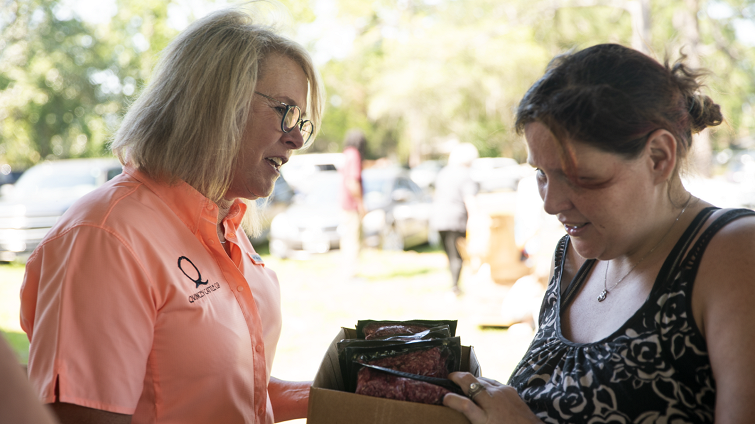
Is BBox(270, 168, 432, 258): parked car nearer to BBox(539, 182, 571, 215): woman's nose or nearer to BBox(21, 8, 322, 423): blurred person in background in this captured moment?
BBox(21, 8, 322, 423): blurred person in background

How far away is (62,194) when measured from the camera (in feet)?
35.4

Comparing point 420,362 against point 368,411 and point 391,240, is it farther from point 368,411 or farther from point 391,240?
point 391,240

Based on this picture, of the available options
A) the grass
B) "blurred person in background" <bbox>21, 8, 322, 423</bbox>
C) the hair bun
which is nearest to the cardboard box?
"blurred person in background" <bbox>21, 8, 322, 423</bbox>

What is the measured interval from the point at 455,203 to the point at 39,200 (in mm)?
8117

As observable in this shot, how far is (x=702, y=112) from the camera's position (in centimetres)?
151

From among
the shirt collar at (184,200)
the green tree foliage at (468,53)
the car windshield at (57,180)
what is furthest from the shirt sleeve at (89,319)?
the green tree foliage at (468,53)

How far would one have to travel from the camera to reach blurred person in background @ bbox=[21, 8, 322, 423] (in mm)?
1374

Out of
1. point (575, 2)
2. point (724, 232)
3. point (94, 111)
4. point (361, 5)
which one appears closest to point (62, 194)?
point (724, 232)

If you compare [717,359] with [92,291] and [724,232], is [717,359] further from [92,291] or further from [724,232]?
[92,291]

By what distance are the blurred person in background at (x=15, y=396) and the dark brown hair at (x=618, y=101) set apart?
1.27 meters

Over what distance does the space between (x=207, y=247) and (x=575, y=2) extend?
16.1m

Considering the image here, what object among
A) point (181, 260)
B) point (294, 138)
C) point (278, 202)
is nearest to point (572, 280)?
point (294, 138)

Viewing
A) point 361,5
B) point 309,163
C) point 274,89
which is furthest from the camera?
point 361,5

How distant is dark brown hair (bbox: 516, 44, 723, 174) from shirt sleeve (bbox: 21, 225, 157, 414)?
46.5 inches
